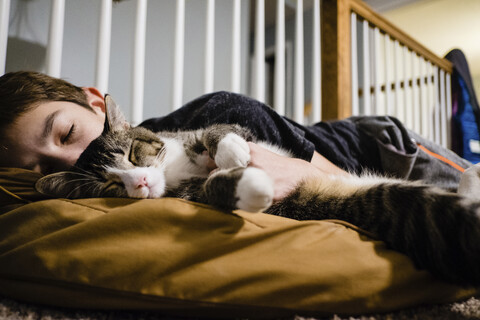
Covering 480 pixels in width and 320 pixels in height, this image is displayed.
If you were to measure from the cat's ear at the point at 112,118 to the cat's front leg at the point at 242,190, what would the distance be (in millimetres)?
454

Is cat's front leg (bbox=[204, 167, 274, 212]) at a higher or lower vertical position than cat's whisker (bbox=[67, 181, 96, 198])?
higher

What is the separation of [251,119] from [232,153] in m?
0.36

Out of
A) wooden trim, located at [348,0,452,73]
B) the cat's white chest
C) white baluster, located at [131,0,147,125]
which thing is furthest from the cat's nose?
wooden trim, located at [348,0,452,73]

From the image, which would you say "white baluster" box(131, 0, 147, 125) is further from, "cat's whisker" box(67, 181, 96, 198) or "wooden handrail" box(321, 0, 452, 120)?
"wooden handrail" box(321, 0, 452, 120)

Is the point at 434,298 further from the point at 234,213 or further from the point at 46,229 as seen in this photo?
the point at 46,229

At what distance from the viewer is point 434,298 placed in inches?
22.2

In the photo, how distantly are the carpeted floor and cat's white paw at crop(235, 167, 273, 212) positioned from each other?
19cm

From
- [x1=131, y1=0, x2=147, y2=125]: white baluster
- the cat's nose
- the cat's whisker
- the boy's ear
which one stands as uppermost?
[x1=131, y1=0, x2=147, y2=125]: white baluster

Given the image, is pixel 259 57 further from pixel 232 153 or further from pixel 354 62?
pixel 232 153

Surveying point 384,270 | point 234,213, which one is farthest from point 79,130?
point 384,270

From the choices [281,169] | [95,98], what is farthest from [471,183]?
[95,98]

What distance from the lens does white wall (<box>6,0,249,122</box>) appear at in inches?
59.4

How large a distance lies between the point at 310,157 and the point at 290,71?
3.17 metres

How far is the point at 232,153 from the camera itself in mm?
701
